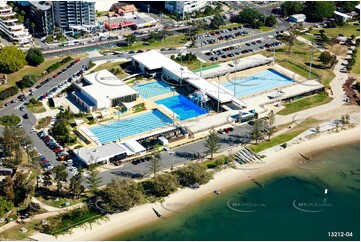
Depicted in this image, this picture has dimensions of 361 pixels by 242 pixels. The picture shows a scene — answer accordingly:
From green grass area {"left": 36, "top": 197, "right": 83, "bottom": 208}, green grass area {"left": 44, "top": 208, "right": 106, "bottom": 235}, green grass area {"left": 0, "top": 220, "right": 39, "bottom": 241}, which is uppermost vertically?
green grass area {"left": 36, "top": 197, "right": 83, "bottom": 208}

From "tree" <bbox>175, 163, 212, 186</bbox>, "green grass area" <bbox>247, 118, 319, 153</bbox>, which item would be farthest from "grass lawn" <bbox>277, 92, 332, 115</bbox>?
"tree" <bbox>175, 163, 212, 186</bbox>

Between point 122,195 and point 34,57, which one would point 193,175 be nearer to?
point 122,195

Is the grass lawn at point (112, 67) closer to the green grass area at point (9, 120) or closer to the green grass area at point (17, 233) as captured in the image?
the green grass area at point (9, 120)

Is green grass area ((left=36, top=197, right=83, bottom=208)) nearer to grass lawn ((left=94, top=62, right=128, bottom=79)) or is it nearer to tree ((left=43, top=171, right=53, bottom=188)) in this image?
tree ((left=43, top=171, right=53, bottom=188))

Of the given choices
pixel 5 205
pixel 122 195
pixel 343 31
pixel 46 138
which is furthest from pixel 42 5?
pixel 122 195

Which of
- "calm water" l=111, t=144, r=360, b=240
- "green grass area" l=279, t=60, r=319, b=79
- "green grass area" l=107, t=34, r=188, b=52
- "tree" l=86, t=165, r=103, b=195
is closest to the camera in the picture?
"calm water" l=111, t=144, r=360, b=240

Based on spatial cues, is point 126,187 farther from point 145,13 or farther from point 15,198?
point 145,13
